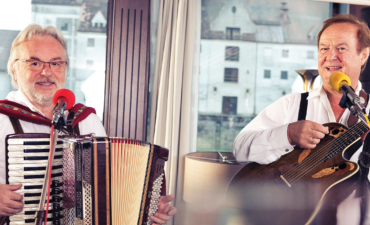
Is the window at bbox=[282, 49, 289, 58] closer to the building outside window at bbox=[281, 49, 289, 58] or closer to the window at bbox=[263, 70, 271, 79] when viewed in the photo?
the building outside window at bbox=[281, 49, 289, 58]

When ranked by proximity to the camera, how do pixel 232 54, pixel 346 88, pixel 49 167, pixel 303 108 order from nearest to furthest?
1. pixel 49 167
2. pixel 346 88
3. pixel 303 108
4. pixel 232 54

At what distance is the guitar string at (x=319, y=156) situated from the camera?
1.70 meters

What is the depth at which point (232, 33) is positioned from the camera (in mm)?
2787

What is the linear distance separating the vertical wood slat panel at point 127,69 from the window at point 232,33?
69 centimetres

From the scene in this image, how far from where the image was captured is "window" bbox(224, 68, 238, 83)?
2779 mm

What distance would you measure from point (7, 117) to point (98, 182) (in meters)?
0.63

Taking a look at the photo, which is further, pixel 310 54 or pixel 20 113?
pixel 310 54

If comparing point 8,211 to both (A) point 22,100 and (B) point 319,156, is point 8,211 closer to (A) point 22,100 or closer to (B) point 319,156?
(A) point 22,100

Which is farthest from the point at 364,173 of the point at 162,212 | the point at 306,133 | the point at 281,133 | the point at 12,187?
the point at 12,187

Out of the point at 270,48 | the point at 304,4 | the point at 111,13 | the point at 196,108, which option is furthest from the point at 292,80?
the point at 111,13

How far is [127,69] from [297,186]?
147cm

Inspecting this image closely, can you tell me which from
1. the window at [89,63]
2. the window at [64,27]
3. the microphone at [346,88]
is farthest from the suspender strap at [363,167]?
the window at [64,27]

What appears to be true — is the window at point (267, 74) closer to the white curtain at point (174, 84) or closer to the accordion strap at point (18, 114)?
the white curtain at point (174, 84)

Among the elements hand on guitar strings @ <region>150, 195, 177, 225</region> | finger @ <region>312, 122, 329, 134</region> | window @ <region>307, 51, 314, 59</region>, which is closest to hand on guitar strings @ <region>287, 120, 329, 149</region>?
finger @ <region>312, 122, 329, 134</region>
